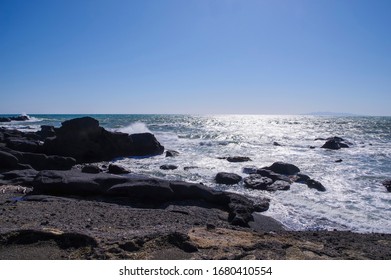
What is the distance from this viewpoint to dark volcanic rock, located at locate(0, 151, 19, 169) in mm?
18314

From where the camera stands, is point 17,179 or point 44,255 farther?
point 17,179

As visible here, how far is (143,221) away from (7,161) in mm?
13179

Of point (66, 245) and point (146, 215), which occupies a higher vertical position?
point (66, 245)

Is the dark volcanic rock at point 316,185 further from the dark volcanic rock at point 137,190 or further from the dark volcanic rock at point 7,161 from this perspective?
the dark volcanic rock at point 7,161

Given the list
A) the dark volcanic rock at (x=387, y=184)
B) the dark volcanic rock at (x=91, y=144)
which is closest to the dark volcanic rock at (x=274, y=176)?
the dark volcanic rock at (x=387, y=184)

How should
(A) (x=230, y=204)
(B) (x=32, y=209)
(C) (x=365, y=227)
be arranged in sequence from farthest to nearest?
(A) (x=230, y=204), (C) (x=365, y=227), (B) (x=32, y=209)

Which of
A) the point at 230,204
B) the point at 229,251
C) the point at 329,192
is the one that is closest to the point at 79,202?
the point at 230,204

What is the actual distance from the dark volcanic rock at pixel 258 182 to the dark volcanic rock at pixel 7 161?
13.6 metres

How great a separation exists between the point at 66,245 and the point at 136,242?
1.29 metres

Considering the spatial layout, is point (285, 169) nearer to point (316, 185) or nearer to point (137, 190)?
point (316, 185)

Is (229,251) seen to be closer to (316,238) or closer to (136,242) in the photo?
(136,242)

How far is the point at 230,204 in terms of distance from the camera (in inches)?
491

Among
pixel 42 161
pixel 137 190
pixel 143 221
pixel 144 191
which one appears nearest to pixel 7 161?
pixel 42 161

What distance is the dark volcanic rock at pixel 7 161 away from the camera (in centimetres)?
1831
